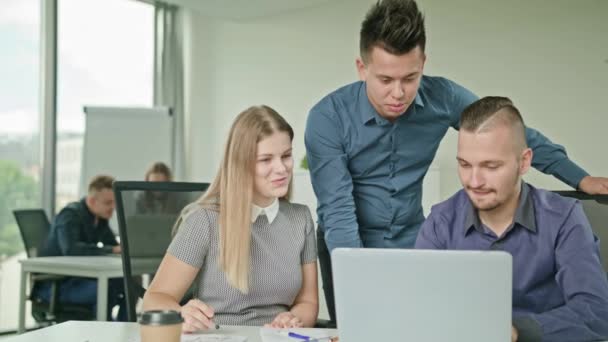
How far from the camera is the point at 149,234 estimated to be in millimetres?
2303

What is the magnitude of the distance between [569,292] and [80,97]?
18.9 feet

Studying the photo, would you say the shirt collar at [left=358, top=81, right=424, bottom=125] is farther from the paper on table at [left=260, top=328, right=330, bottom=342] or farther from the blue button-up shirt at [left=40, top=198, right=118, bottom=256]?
the blue button-up shirt at [left=40, top=198, right=118, bottom=256]

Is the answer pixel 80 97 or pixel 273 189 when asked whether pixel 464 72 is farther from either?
pixel 273 189

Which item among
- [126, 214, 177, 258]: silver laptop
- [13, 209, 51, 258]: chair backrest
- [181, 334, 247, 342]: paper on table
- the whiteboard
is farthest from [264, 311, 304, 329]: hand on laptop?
the whiteboard

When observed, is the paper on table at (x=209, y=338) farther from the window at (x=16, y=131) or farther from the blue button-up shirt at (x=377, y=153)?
the window at (x=16, y=131)

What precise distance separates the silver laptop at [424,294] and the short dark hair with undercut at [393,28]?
100cm

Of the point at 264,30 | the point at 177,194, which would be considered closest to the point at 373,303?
the point at 177,194

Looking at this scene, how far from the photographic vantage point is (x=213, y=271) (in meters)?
2.05

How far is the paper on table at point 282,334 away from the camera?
1642mm

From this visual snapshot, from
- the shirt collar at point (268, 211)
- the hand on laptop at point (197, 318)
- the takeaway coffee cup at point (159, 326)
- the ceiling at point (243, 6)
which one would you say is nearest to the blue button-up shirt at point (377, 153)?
the shirt collar at point (268, 211)

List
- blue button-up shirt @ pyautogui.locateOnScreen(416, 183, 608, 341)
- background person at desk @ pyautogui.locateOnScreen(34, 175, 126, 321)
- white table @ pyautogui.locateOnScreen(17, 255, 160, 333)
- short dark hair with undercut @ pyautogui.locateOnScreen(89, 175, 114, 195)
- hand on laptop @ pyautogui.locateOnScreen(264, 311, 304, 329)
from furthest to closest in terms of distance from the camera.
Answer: short dark hair with undercut @ pyautogui.locateOnScreen(89, 175, 114, 195), background person at desk @ pyautogui.locateOnScreen(34, 175, 126, 321), white table @ pyautogui.locateOnScreen(17, 255, 160, 333), hand on laptop @ pyautogui.locateOnScreen(264, 311, 304, 329), blue button-up shirt @ pyautogui.locateOnScreen(416, 183, 608, 341)

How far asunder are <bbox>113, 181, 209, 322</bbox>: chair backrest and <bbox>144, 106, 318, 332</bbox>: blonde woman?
0.18 metres

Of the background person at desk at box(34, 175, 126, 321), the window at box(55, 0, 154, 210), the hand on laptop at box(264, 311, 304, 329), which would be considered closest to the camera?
the hand on laptop at box(264, 311, 304, 329)

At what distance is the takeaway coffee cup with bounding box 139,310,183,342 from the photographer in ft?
4.53
